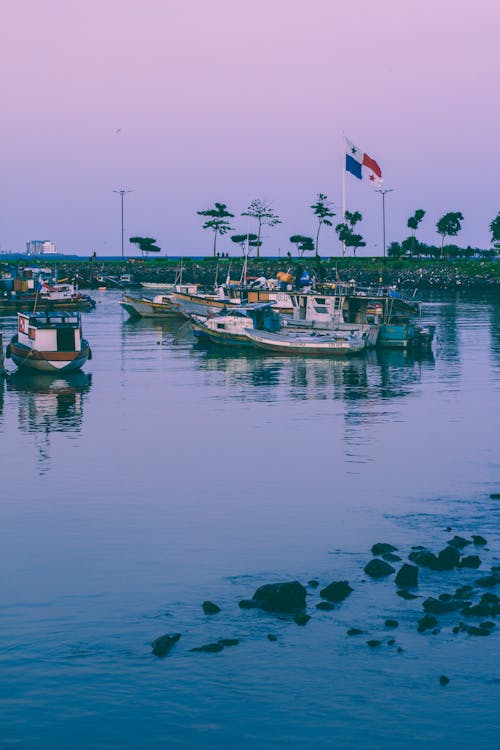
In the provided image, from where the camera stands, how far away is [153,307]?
13738 centimetres

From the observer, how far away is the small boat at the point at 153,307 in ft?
440

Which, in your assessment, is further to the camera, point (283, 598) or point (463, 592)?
point (463, 592)

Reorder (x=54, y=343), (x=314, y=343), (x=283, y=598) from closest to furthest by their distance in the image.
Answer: (x=283, y=598) < (x=54, y=343) < (x=314, y=343)

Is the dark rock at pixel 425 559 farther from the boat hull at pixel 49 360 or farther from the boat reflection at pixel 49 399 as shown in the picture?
the boat hull at pixel 49 360

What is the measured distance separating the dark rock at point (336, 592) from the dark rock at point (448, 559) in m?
3.40

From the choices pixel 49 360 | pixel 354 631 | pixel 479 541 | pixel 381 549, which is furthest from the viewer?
pixel 49 360

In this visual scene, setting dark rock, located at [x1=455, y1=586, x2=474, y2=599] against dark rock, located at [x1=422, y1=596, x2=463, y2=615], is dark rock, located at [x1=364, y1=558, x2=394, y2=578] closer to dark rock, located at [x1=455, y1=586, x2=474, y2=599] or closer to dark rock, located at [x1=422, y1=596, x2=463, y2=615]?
dark rock, located at [x1=455, y1=586, x2=474, y2=599]

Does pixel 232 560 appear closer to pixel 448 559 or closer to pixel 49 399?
pixel 448 559

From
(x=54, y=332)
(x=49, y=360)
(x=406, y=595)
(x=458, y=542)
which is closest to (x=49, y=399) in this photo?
(x=54, y=332)

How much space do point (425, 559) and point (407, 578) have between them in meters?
1.88

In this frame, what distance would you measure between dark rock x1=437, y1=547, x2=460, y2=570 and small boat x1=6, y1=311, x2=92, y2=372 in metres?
46.5

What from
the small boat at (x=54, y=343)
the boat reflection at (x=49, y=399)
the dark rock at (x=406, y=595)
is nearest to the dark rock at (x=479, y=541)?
the dark rock at (x=406, y=595)

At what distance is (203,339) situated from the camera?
10088 centimetres

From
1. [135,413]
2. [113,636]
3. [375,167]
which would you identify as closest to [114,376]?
[135,413]
